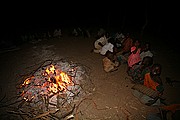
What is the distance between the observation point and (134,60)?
998 cm

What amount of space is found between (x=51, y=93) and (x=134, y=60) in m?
4.57

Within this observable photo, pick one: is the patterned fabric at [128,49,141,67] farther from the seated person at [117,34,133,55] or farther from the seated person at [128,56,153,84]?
the seated person at [117,34,133,55]

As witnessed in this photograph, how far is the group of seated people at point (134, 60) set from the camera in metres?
8.19

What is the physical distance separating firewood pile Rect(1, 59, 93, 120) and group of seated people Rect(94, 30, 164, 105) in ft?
6.59

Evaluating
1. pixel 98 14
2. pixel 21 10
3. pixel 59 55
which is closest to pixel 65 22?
pixel 98 14

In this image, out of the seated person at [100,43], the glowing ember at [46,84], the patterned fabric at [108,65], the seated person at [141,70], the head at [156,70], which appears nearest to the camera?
the head at [156,70]

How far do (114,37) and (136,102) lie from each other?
582cm

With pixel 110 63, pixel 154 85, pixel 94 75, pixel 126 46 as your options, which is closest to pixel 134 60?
pixel 110 63

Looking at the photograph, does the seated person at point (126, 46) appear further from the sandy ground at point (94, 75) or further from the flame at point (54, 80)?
the flame at point (54, 80)

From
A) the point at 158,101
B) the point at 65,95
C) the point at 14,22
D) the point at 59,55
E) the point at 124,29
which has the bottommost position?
the point at 158,101

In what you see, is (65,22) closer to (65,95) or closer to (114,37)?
(114,37)

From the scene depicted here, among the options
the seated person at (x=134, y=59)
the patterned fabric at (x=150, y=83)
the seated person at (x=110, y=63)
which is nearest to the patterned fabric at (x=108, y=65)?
the seated person at (x=110, y=63)

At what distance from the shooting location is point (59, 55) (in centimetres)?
1251

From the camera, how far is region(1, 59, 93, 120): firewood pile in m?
7.96
